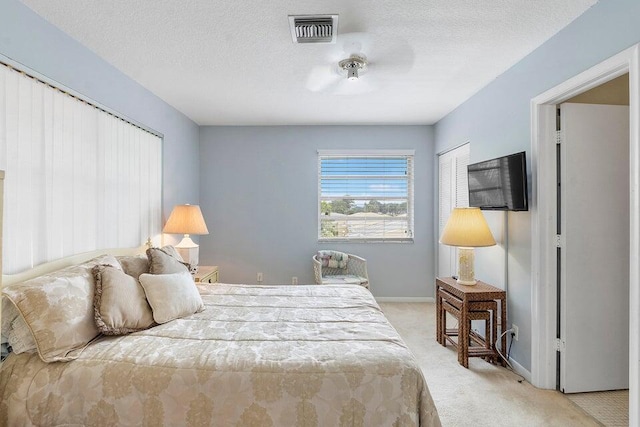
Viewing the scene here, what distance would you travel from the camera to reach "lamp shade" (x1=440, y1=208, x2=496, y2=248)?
2.77 meters

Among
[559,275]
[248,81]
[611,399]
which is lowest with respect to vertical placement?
[611,399]

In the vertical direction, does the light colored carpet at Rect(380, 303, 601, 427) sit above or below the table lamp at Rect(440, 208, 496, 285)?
below

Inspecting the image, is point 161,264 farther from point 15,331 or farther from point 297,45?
point 297,45

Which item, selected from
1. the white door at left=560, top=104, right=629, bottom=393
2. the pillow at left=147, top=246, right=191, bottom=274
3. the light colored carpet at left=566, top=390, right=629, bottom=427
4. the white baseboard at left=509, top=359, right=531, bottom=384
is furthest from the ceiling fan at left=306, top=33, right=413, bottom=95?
the light colored carpet at left=566, top=390, right=629, bottom=427

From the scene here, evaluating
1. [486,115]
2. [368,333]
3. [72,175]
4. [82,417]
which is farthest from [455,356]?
[72,175]

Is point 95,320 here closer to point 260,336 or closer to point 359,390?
point 260,336

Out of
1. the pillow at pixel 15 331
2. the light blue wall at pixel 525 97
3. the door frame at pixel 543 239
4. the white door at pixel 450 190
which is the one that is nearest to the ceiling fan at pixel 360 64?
the light blue wall at pixel 525 97

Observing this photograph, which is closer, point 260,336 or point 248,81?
point 260,336

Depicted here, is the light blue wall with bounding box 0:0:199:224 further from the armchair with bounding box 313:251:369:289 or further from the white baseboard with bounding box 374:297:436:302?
the white baseboard with bounding box 374:297:436:302

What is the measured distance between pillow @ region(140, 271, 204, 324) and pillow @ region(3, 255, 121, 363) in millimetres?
305

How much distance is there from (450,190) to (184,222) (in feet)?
10.5

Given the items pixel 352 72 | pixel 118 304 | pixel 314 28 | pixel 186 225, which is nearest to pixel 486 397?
pixel 118 304

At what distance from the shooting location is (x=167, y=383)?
4.71 feet

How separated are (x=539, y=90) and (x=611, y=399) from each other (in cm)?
225
